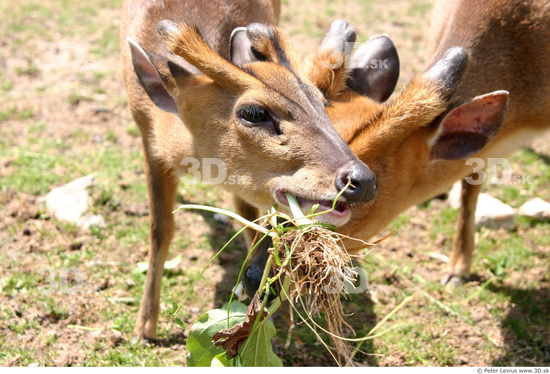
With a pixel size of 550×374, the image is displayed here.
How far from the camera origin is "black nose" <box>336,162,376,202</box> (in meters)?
3.34

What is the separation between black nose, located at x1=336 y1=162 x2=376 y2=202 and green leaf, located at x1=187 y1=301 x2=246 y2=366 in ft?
3.09

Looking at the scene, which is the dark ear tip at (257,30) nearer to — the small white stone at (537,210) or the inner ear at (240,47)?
the inner ear at (240,47)

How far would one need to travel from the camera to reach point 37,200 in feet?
19.2

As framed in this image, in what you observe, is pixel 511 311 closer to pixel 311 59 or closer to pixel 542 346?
pixel 542 346

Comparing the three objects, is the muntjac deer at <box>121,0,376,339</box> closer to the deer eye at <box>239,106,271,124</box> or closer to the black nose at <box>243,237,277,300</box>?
the deer eye at <box>239,106,271,124</box>

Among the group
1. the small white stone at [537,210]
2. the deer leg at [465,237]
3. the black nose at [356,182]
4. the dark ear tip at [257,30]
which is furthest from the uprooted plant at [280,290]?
the small white stone at [537,210]

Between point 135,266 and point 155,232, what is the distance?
2.50ft

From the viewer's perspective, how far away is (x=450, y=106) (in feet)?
13.9

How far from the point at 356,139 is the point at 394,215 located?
0.80 meters

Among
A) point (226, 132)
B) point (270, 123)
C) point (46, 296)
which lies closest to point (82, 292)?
point (46, 296)

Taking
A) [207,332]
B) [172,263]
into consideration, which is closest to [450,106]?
[207,332]

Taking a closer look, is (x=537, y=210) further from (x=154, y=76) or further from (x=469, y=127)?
(x=154, y=76)

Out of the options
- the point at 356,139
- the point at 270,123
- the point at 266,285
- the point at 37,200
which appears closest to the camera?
the point at 266,285

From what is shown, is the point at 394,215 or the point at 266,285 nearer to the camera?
the point at 266,285
